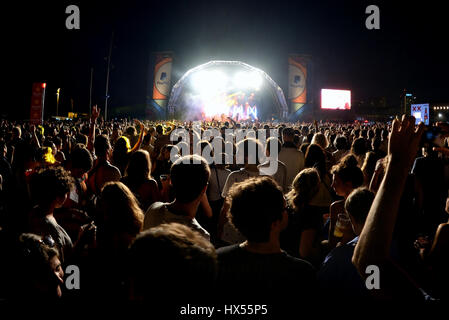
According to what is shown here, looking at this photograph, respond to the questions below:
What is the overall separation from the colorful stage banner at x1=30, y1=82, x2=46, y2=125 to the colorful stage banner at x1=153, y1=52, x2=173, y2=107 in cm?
2686

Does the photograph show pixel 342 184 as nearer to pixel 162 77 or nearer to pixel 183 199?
pixel 183 199

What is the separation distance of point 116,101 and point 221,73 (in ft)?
50.0

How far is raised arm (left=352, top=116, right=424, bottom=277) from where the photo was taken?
124 cm

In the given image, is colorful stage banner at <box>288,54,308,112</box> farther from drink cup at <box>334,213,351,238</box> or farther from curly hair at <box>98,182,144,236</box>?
curly hair at <box>98,182,144,236</box>

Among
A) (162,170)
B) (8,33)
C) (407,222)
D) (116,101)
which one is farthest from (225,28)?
(407,222)

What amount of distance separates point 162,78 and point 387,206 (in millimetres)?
42309

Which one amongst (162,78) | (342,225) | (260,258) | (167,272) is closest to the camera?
(167,272)

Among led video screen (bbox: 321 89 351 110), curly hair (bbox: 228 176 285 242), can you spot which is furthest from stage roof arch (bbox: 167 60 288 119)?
curly hair (bbox: 228 176 285 242)

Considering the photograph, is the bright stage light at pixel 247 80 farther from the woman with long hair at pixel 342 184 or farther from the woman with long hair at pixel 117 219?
the woman with long hair at pixel 117 219

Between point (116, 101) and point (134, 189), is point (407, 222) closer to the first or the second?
point (134, 189)

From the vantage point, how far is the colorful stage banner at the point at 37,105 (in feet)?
44.2

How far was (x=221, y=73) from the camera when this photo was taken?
4438 centimetres

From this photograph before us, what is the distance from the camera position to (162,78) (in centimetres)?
4141

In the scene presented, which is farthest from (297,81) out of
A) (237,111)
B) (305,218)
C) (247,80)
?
(305,218)
